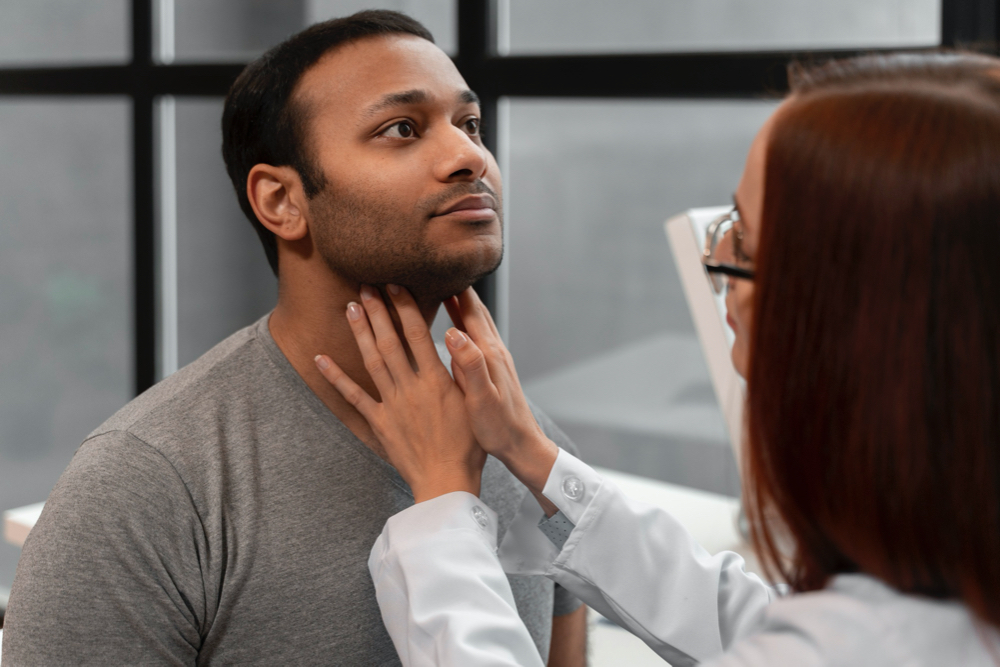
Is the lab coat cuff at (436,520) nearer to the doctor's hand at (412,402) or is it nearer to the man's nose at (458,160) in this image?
the doctor's hand at (412,402)

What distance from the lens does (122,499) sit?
34.5 inches

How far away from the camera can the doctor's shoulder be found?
24.9 inches

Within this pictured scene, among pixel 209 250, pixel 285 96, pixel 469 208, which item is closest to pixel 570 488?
pixel 469 208

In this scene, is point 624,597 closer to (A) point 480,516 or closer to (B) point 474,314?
(A) point 480,516

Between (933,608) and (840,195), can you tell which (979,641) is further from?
(840,195)

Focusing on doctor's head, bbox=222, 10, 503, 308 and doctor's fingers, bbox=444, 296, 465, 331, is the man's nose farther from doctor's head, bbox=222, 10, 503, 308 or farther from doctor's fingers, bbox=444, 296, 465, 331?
doctor's fingers, bbox=444, 296, 465, 331

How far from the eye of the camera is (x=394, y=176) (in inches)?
40.4

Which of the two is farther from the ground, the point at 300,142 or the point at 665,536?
the point at 300,142

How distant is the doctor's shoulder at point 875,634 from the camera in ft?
2.07

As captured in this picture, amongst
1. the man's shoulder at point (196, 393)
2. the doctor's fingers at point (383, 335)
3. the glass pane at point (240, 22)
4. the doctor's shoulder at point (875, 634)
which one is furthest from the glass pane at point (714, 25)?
the doctor's shoulder at point (875, 634)

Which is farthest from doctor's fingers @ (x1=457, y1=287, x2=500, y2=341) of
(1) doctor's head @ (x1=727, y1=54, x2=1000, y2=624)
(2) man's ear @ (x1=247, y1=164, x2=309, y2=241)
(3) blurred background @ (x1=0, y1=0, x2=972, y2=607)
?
(3) blurred background @ (x1=0, y1=0, x2=972, y2=607)

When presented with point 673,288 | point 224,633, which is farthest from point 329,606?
point 673,288

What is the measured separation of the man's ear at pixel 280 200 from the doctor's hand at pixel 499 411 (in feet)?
0.87

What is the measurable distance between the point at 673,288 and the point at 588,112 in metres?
0.52
